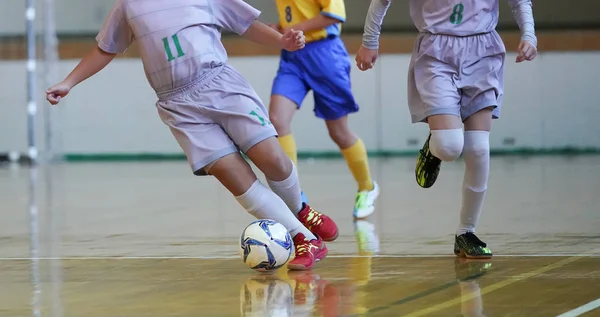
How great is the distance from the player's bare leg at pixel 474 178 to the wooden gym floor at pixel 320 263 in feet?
0.33

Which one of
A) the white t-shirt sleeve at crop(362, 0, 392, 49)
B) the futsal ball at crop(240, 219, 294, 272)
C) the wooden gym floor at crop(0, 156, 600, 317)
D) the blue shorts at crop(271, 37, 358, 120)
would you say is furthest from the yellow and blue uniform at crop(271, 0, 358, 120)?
the futsal ball at crop(240, 219, 294, 272)

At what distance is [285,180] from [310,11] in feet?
6.68

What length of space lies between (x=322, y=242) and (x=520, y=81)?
850cm

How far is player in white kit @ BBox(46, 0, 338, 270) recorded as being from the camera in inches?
188

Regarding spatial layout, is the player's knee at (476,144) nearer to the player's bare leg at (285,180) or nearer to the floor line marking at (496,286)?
the floor line marking at (496,286)

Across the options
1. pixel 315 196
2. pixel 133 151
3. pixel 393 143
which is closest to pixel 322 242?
pixel 315 196

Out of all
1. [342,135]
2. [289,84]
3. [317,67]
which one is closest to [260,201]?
[289,84]

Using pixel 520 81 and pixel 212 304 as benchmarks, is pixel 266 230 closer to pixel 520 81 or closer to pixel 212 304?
pixel 212 304

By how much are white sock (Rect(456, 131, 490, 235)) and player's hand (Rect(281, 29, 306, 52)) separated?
87cm

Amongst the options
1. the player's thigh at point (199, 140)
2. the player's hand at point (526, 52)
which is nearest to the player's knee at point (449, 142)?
the player's hand at point (526, 52)

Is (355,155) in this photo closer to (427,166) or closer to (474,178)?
(427,166)

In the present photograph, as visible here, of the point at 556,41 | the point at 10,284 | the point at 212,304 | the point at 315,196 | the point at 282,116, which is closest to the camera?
the point at 212,304

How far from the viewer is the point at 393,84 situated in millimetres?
13344

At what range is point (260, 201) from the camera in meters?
4.84
